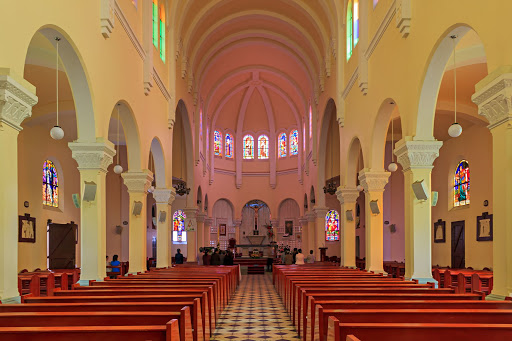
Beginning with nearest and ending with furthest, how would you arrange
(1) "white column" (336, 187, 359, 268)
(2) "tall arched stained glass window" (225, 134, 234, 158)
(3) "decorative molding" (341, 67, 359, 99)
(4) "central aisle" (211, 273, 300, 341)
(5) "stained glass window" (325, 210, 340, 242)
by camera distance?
(4) "central aisle" (211, 273, 300, 341) < (3) "decorative molding" (341, 67, 359, 99) < (1) "white column" (336, 187, 359, 268) < (5) "stained glass window" (325, 210, 340, 242) < (2) "tall arched stained glass window" (225, 134, 234, 158)

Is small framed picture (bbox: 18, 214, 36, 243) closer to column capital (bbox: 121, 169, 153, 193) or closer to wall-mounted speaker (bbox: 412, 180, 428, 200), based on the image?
column capital (bbox: 121, 169, 153, 193)

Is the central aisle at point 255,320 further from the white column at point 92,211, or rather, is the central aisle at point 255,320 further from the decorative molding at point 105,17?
the decorative molding at point 105,17

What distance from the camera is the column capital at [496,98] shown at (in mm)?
6059

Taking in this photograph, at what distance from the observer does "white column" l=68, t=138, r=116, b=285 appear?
10172 mm

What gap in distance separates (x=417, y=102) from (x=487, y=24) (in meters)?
3.03

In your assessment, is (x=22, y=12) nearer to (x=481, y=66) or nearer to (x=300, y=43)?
(x=481, y=66)

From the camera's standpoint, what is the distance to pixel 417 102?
9711 millimetres

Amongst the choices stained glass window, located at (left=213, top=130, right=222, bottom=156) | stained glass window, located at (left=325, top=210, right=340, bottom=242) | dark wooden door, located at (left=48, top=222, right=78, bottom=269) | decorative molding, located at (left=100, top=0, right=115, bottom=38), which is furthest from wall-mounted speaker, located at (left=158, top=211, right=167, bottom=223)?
stained glass window, located at (left=213, top=130, right=222, bottom=156)

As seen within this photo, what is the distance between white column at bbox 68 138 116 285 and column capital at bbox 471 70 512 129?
22.3 ft

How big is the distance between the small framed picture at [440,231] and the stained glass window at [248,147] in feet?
54.0

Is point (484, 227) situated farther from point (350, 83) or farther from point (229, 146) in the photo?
point (229, 146)

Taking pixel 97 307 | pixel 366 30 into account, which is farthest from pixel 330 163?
pixel 97 307

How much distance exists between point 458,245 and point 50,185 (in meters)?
15.8

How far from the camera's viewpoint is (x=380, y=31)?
12.5 metres
